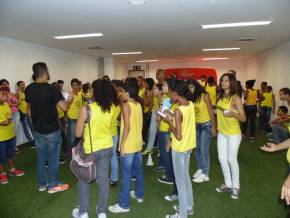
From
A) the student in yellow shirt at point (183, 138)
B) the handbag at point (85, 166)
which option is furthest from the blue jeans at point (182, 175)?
the handbag at point (85, 166)

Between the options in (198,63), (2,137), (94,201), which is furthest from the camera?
(198,63)

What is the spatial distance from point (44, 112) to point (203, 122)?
2086 mm

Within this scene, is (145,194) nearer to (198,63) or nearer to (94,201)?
(94,201)

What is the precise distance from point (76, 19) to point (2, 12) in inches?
44.6

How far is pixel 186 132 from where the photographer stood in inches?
96.7

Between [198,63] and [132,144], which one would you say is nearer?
[132,144]

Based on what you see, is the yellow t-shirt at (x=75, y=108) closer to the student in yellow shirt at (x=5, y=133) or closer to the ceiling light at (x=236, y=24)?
A: the student in yellow shirt at (x=5, y=133)

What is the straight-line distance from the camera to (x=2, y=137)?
348cm

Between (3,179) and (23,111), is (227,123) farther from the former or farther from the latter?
(23,111)

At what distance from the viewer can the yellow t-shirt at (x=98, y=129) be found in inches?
93.5

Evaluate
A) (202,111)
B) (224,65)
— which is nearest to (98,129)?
(202,111)

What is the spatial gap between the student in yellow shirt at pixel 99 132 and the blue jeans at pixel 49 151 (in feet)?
2.88

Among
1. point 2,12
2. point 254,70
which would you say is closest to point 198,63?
point 254,70

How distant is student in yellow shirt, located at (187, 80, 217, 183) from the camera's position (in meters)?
3.34
